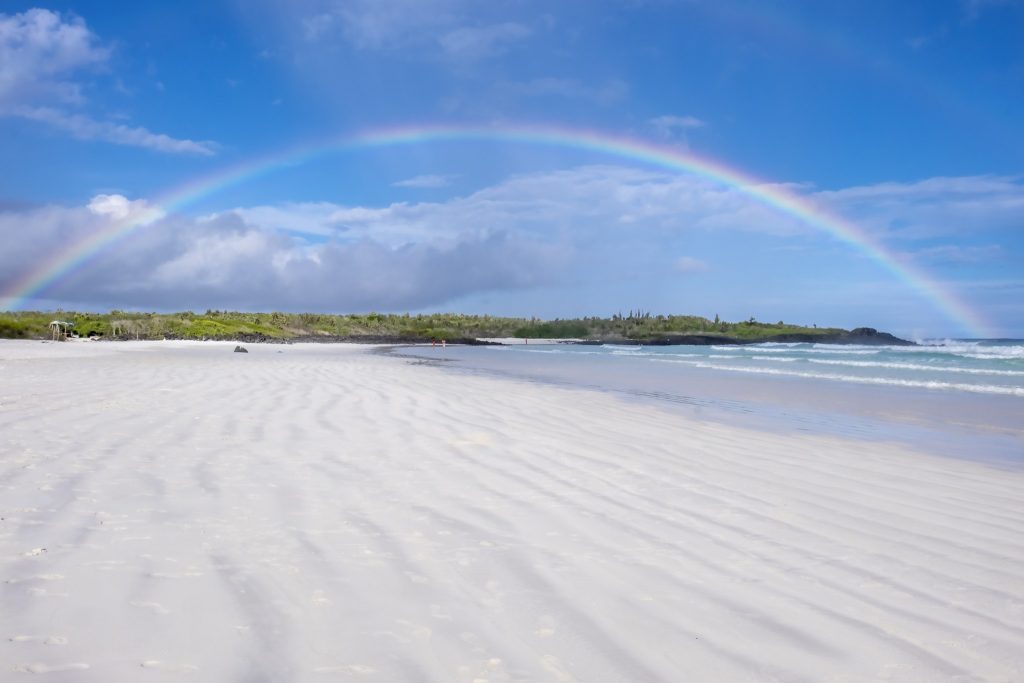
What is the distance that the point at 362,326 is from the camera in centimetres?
9038

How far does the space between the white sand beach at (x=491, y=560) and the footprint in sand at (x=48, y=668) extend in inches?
0.6

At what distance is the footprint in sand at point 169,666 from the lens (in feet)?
8.32

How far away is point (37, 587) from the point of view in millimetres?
3248

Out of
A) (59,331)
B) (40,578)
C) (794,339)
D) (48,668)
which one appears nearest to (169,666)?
(48,668)

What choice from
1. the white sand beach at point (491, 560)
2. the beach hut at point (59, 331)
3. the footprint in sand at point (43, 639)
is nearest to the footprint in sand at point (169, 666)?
the white sand beach at point (491, 560)

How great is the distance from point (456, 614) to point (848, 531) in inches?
118

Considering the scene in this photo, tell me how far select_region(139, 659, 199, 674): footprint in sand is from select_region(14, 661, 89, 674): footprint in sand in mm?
208

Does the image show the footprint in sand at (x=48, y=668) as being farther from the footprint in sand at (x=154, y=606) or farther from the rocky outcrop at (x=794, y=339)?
the rocky outcrop at (x=794, y=339)

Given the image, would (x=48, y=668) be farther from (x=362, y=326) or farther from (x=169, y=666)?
(x=362, y=326)

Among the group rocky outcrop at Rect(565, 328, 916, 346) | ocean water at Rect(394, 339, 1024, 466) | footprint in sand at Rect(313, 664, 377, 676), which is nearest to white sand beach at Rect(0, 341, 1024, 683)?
footprint in sand at Rect(313, 664, 377, 676)

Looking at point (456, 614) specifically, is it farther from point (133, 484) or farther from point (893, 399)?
point (893, 399)

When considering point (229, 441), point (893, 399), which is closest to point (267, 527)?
point (229, 441)

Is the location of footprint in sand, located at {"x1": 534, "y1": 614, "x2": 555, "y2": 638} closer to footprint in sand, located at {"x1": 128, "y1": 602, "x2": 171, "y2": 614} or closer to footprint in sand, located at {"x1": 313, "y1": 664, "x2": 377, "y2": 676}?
footprint in sand, located at {"x1": 313, "y1": 664, "x2": 377, "y2": 676}

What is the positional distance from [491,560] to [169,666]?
1.75 metres
